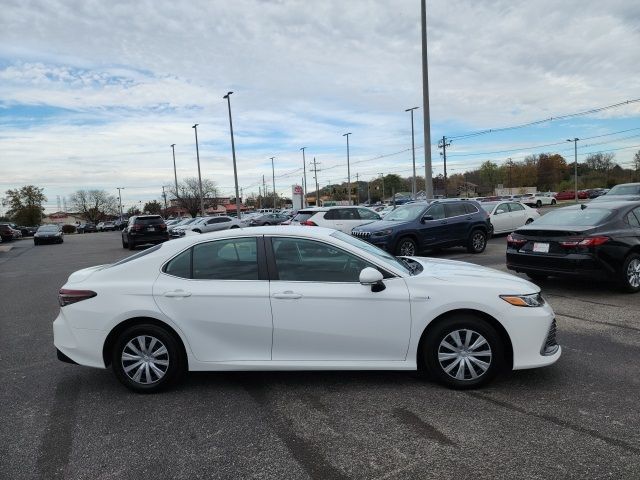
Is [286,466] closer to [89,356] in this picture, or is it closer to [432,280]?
[432,280]

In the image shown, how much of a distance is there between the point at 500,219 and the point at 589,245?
37.2 ft

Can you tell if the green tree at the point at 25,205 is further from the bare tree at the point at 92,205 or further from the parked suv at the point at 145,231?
the parked suv at the point at 145,231

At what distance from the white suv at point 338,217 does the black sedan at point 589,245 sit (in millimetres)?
8440

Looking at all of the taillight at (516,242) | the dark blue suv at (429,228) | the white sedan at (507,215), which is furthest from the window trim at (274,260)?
the white sedan at (507,215)

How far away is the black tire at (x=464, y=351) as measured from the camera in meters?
4.03

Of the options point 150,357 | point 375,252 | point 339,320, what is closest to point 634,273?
point 375,252

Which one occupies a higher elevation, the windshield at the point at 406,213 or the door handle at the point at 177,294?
the windshield at the point at 406,213

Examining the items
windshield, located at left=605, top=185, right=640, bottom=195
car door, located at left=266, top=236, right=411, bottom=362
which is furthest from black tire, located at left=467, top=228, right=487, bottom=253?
car door, located at left=266, top=236, right=411, bottom=362

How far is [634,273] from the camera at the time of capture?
757 cm

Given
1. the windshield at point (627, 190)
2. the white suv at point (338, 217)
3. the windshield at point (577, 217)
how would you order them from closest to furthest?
1. the windshield at point (577, 217)
2. the white suv at point (338, 217)
3. the windshield at point (627, 190)

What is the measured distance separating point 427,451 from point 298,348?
141cm

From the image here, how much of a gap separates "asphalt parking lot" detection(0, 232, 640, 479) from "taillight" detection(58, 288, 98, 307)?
2.76ft

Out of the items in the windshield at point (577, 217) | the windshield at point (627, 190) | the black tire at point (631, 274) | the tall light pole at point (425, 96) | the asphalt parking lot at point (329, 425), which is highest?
the tall light pole at point (425, 96)

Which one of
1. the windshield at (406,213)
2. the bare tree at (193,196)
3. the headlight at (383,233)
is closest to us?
the headlight at (383,233)
